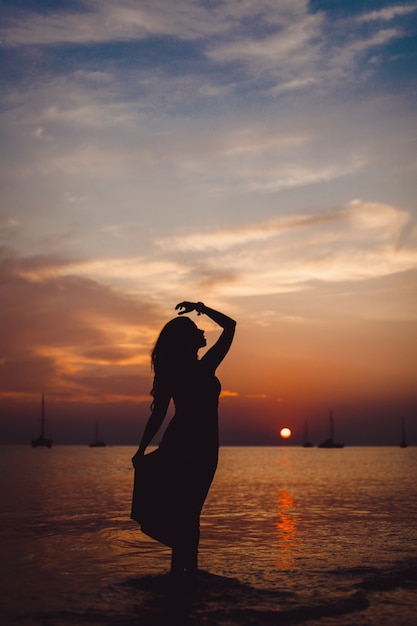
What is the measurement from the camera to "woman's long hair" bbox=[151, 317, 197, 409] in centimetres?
654

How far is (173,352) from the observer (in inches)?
258

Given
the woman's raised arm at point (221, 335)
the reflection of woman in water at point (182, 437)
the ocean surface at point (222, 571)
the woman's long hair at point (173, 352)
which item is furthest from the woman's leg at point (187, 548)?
the woman's raised arm at point (221, 335)

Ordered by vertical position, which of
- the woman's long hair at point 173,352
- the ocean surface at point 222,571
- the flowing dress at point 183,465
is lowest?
the ocean surface at point 222,571

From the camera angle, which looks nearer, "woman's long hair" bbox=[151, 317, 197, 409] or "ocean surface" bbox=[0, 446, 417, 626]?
"ocean surface" bbox=[0, 446, 417, 626]

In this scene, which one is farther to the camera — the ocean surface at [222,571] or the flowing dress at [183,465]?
the flowing dress at [183,465]

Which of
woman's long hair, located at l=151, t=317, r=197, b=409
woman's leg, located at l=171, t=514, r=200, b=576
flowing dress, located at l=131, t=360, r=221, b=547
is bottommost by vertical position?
woman's leg, located at l=171, t=514, r=200, b=576

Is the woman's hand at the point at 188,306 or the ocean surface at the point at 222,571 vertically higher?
the woman's hand at the point at 188,306

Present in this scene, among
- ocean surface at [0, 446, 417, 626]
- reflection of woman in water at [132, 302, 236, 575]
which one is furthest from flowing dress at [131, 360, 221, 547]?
ocean surface at [0, 446, 417, 626]

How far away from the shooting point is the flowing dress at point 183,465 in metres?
6.48

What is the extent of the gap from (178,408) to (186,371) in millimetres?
399

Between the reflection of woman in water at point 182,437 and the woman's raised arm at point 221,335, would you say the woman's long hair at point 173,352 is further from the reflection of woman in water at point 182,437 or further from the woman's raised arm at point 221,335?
the woman's raised arm at point 221,335

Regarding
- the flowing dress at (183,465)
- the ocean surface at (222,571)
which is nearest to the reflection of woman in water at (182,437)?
the flowing dress at (183,465)

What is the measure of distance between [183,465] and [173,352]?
1.11 meters

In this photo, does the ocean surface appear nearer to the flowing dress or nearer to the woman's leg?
the woman's leg
